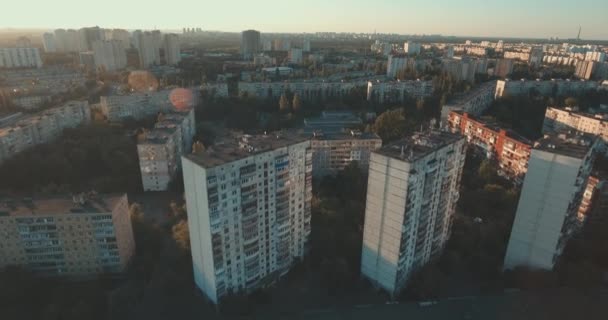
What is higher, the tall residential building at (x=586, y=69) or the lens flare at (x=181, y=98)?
the tall residential building at (x=586, y=69)

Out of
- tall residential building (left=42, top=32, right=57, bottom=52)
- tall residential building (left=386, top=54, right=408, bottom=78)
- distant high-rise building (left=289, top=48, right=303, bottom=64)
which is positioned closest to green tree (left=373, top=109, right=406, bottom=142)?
tall residential building (left=386, top=54, right=408, bottom=78)

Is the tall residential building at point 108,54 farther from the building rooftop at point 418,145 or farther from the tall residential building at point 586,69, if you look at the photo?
the tall residential building at point 586,69

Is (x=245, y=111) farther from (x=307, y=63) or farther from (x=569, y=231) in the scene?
(x=307, y=63)

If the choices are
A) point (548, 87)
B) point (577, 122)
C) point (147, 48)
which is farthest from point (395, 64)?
point (147, 48)

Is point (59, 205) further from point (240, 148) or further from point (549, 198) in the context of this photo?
point (549, 198)

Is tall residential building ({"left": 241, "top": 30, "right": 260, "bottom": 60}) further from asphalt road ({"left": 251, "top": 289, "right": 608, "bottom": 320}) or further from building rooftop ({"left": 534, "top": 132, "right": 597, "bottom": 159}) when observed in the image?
asphalt road ({"left": 251, "top": 289, "right": 608, "bottom": 320})

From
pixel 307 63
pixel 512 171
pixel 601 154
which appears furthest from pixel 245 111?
pixel 307 63

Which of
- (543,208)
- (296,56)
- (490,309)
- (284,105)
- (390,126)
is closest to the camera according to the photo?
(543,208)

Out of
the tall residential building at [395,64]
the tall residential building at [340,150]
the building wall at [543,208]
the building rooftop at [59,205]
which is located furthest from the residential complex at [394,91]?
the building rooftop at [59,205]
